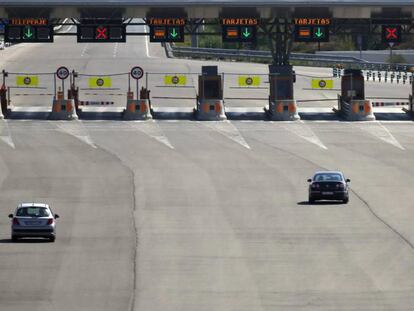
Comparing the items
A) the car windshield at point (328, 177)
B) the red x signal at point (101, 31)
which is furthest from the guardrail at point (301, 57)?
the car windshield at point (328, 177)

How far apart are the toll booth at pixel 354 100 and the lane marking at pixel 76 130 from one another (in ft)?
41.0

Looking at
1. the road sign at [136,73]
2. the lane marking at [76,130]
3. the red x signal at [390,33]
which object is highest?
the red x signal at [390,33]

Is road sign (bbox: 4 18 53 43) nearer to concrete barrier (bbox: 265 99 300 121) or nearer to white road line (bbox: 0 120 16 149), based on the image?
white road line (bbox: 0 120 16 149)

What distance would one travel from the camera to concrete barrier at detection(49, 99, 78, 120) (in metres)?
70.4

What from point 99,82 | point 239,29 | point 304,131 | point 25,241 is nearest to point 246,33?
point 239,29

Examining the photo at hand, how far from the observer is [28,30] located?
71.4 m

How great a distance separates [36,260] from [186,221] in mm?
7630

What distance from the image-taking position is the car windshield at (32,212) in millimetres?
37750

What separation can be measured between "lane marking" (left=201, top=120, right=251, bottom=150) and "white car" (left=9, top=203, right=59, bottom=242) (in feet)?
76.1

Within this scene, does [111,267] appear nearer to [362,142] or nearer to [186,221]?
[186,221]

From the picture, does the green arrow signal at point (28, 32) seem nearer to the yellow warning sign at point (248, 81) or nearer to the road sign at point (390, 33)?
the yellow warning sign at point (248, 81)

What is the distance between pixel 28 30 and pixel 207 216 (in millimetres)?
30385

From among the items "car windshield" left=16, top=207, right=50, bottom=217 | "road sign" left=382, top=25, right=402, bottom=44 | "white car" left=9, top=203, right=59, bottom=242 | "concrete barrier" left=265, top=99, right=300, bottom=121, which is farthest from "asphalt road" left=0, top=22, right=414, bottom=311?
"road sign" left=382, top=25, right=402, bottom=44

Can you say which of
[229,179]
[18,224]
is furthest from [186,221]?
[229,179]
